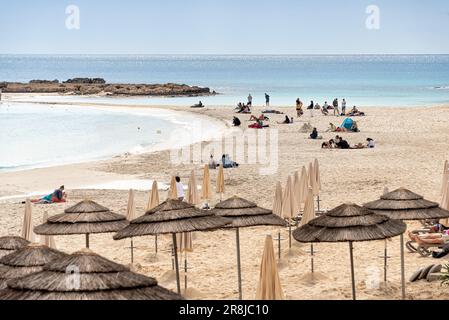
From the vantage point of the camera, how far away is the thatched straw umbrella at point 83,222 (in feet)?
42.0

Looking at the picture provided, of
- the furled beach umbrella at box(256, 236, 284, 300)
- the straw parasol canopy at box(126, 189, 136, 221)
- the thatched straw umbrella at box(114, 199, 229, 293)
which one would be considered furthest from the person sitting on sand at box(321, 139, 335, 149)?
the furled beach umbrella at box(256, 236, 284, 300)

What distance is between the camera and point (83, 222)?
508 inches

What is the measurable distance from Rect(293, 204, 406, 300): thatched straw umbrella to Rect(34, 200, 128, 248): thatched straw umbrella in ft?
11.0

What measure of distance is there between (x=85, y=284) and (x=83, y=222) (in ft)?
19.9

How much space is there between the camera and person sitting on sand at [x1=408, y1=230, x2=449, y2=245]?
14758 mm

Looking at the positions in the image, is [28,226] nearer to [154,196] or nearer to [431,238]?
[154,196]

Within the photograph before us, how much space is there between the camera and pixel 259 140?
37.4 meters

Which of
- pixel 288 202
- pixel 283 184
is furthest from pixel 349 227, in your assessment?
pixel 283 184

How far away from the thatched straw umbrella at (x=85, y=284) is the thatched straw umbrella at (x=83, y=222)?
18.3 feet

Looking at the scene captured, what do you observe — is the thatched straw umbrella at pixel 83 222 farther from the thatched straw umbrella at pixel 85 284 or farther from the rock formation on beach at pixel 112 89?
the rock formation on beach at pixel 112 89

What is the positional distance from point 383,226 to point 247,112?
44.3 m

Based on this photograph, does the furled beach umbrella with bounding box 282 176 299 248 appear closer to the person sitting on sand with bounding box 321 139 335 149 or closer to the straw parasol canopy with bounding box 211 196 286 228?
the straw parasol canopy with bounding box 211 196 286 228

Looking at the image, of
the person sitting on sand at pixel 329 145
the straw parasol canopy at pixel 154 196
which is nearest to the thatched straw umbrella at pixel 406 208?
the straw parasol canopy at pixel 154 196
